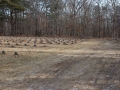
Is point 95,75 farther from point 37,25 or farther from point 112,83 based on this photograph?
point 37,25

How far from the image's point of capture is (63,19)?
40.2 metres

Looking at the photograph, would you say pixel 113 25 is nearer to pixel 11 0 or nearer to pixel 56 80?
pixel 11 0

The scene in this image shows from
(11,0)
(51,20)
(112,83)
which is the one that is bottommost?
(112,83)

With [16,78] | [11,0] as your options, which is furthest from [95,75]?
[11,0]

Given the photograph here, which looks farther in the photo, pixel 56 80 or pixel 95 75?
pixel 95 75

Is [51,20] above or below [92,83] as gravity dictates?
above

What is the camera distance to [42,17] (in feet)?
131

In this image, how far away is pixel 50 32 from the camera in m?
40.9

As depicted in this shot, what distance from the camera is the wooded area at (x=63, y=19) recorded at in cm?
3719

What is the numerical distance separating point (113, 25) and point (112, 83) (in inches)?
1375

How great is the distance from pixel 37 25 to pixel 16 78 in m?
35.9

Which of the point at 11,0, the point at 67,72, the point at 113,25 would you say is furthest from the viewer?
the point at 113,25

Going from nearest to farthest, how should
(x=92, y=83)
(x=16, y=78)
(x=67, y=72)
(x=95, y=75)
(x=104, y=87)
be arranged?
1. (x=104, y=87)
2. (x=92, y=83)
3. (x=16, y=78)
4. (x=95, y=75)
5. (x=67, y=72)

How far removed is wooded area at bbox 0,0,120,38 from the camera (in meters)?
37.2
